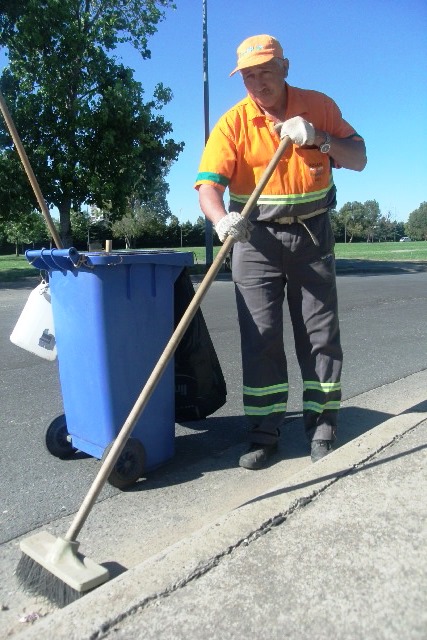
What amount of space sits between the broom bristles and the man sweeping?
1344 mm

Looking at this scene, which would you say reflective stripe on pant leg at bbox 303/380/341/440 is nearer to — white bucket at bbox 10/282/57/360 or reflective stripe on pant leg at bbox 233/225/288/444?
reflective stripe on pant leg at bbox 233/225/288/444

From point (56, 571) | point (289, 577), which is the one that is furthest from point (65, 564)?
point (289, 577)

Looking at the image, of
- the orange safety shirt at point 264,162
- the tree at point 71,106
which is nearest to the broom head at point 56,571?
the orange safety shirt at point 264,162

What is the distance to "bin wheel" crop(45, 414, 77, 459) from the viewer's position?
11.1 feet

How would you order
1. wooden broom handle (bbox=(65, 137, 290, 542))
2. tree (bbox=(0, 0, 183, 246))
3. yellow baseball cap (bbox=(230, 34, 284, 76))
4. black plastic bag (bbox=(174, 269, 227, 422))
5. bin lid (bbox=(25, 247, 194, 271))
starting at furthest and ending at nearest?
1. tree (bbox=(0, 0, 183, 246))
2. black plastic bag (bbox=(174, 269, 227, 422))
3. yellow baseball cap (bbox=(230, 34, 284, 76))
4. bin lid (bbox=(25, 247, 194, 271))
5. wooden broom handle (bbox=(65, 137, 290, 542))

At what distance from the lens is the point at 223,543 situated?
7.22ft

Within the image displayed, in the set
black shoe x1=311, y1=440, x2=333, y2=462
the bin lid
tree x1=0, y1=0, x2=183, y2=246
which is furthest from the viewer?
tree x1=0, y1=0, x2=183, y2=246

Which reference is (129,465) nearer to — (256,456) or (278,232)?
(256,456)

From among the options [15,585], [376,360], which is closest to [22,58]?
[376,360]

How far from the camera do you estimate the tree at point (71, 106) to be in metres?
18.5

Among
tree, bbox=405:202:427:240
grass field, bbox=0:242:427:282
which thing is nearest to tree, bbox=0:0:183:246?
grass field, bbox=0:242:427:282

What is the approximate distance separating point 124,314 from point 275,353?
84cm

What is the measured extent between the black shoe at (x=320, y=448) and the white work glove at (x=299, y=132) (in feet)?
4.89

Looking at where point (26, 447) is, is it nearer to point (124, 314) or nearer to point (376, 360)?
point (124, 314)
